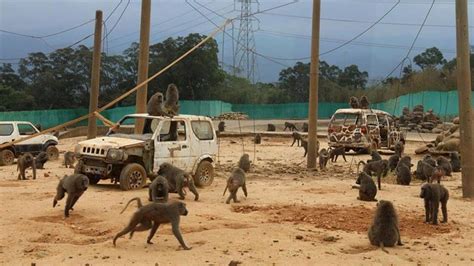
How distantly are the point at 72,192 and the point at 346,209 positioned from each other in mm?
5622

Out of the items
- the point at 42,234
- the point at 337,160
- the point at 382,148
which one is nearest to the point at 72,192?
the point at 42,234

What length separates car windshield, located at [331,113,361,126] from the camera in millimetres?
26567

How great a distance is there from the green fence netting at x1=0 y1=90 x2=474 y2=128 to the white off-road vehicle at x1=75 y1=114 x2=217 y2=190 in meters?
28.4

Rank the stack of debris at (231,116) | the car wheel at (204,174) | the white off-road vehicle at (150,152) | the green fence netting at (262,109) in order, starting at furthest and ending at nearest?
the stack of debris at (231,116) → the green fence netting at (262,109) → the car wheel at (204,174) → the white off-road vehicle at (150,152)

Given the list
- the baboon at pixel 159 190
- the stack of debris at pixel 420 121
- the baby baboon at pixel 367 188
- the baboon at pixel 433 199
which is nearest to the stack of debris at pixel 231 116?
the stack of debris at pixel 420 121

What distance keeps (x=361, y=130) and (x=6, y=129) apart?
15282mm

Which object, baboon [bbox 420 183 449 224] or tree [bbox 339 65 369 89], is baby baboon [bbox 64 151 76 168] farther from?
tree [bbox 339 65 369 89]

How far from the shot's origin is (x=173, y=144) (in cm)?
1505

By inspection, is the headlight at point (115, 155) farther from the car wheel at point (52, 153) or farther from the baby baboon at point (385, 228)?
the car wheel at point (52, 153)

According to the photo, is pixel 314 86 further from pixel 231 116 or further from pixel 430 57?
pixel 430 57

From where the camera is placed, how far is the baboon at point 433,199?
1060 cm

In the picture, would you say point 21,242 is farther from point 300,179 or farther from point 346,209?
point 300,179

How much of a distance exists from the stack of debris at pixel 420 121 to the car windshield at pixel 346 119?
1901 centimetres

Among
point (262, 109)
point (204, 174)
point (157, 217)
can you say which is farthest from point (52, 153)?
point (262, 109)
